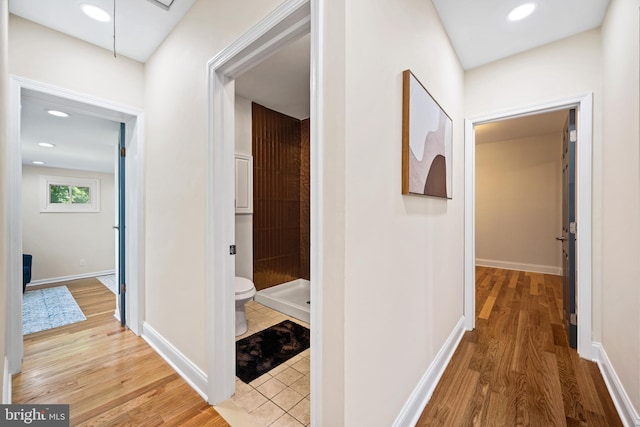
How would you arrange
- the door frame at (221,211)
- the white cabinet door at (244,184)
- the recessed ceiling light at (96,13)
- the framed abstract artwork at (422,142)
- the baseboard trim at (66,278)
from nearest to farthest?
the framed abstract artwork at (422,142), the door frame at (221,211), the recessed ceiling light at (96,13), the white cabinet door at (244,184), the baseboard trim at (66,278)

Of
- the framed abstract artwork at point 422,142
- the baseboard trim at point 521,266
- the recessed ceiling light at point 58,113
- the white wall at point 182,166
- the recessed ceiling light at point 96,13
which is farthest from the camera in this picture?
the baseboard trim at point 521,266

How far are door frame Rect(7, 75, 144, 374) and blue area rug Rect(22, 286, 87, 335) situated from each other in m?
0.92

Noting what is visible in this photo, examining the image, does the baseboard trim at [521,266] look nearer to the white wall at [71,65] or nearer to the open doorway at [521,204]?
the open doorway at [521,204]

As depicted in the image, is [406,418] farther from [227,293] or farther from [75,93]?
[75,93]

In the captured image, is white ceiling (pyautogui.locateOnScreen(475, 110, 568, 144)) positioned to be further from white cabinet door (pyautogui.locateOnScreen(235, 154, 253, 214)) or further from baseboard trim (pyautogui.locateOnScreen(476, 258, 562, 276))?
white cabinet door (pyautogui.locateOnScreen(235, 154, 253, 214))

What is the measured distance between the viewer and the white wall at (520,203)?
4574 millimetres

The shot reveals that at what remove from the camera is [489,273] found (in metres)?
4.68

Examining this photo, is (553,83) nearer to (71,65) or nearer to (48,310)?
(71,65)

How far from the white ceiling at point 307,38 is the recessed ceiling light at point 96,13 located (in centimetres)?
4

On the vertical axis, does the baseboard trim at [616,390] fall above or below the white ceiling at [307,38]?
below

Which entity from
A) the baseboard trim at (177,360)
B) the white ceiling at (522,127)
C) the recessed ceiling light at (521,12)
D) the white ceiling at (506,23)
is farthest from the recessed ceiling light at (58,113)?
the white ceiling at (522,127)

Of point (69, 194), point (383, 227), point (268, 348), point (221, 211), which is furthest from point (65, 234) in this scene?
point (383, 227)

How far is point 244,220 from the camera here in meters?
3.18

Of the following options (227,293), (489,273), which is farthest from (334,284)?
(489,273)
